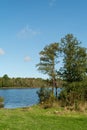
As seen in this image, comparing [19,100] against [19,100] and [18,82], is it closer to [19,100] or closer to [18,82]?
[19,100]

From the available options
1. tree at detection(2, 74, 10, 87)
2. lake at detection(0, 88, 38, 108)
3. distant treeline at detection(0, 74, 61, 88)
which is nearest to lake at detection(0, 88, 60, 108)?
lake at detection(0, 88, 38, 108)

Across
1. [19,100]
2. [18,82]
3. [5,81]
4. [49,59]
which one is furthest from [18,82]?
[49,59]

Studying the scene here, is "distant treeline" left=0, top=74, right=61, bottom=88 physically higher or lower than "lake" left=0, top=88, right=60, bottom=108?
higher

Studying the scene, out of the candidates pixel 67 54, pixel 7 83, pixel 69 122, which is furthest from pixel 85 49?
pixel 7 83

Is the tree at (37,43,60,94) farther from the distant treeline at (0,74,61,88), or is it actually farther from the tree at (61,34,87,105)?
the distant treeline at (0,74,61,88)

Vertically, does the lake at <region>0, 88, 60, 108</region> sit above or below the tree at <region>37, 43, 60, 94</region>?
below

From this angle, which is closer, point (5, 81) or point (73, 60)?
point (73, 60)

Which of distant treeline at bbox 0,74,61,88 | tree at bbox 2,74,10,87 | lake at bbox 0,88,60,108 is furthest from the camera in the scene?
distant treeline at bbox 0,74,61,88

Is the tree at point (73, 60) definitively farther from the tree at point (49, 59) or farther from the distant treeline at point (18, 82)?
the distant treeline at point (18, 82)

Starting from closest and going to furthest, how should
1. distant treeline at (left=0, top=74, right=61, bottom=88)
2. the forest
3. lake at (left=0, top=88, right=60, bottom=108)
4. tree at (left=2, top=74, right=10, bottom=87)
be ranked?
the forest
lake at (left=0, top=88, right=60, bottom=108)
tree at (left=2, top=74, right=10, bottom=87)
distant treeline at (left=0, top=74, right=61, bottom=88)

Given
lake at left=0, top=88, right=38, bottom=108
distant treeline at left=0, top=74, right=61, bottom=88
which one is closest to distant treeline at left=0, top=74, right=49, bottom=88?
distant treeline at left=0, top=74, right=61, bottom=88

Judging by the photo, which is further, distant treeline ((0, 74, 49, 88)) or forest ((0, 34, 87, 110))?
distant treeline ((0, 74, 49, 88))

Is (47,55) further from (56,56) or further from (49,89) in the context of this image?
(49,89)

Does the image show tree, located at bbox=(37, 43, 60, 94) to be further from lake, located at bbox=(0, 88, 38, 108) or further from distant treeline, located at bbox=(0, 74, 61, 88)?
distant treeline, located at bbox=(0, 74, 61, 88)
